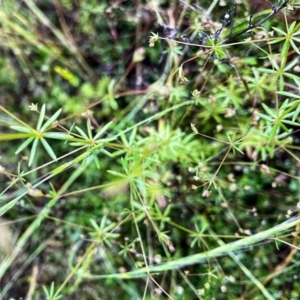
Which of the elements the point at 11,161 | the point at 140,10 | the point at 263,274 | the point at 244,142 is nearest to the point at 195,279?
the point at 263,274

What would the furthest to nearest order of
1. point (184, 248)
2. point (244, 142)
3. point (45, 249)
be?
point (45, 249) < point (184, 248) < point (244, 142)

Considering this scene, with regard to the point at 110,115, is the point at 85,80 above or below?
above

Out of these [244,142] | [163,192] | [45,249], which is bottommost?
[45,249]

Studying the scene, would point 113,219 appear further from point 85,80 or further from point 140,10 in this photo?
point 140,10

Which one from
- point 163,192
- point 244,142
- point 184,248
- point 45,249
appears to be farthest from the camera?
point 45,249

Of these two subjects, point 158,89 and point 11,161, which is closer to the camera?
point 158,89

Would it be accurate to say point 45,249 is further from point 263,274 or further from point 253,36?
point 253,36
